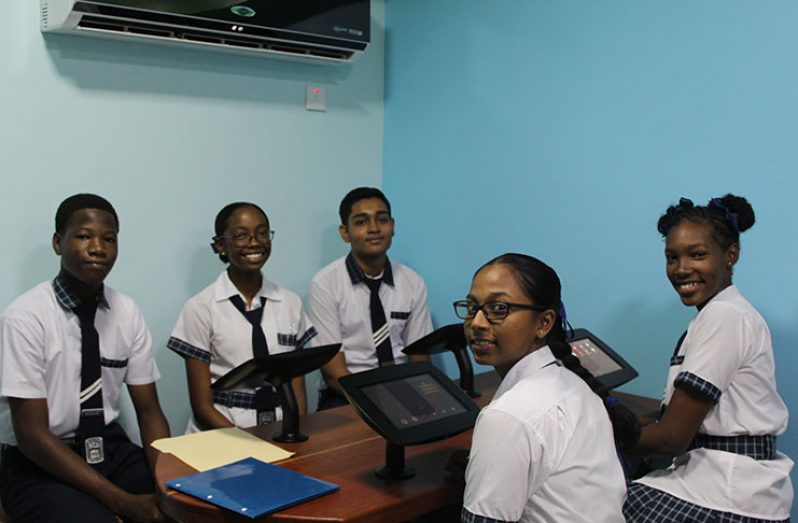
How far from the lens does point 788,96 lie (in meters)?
2.51

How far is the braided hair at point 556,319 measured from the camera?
170 cm

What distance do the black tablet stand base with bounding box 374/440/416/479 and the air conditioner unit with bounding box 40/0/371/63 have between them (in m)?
1.85

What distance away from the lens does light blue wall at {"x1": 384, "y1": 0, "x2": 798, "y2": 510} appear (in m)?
2.57

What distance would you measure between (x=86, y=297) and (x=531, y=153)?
5.73 ft

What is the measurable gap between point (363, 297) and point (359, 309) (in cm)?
6

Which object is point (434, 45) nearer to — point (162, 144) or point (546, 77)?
point (546, 77)

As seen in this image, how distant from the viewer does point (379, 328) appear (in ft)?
10.8

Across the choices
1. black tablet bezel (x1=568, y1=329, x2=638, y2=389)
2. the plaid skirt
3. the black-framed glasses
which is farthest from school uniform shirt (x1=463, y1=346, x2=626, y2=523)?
black tablet bezel (x1=568, y1=329, x2=638, y2=389)

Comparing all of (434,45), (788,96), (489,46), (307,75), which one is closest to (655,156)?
(788,96)

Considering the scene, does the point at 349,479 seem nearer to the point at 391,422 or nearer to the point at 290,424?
the point at 391,422

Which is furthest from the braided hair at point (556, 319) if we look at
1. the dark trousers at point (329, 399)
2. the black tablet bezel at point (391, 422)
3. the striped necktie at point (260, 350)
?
the dark trousers at point (329, 399)

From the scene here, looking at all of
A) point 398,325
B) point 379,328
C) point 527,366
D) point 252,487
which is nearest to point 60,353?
point 252,487

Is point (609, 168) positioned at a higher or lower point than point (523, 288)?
higher

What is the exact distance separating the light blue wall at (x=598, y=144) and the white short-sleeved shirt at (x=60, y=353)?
149cm
